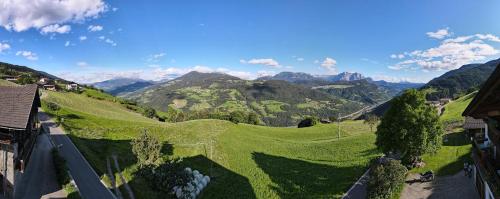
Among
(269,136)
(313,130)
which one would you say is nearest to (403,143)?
(269,136)

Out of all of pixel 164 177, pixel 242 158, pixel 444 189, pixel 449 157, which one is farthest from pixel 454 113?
pixel 164 177

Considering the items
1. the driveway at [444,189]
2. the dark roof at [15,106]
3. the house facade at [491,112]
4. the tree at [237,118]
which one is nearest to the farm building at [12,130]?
the dark roof at [15,106]

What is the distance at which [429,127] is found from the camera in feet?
153

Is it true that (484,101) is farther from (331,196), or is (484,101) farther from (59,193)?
(59,193)

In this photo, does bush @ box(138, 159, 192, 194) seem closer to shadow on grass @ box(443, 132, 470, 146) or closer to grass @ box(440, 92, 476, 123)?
shadow on grass @ box(443, 132, 470, 146)

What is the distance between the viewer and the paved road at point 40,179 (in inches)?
1355

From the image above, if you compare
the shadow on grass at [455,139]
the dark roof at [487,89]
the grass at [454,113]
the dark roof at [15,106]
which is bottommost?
the shadow on grass at [455,139]

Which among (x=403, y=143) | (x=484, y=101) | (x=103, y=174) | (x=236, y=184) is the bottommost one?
(x=236, y=184)

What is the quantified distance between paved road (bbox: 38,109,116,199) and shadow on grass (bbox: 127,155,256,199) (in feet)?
9.88

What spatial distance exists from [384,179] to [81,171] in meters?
34.9

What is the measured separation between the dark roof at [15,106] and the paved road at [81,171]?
1127cm

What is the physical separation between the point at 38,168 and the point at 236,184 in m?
25.0

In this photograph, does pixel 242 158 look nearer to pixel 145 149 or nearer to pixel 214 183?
pixel 214 183

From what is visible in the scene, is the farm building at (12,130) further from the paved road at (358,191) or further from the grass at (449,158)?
the grass at (449,158)
